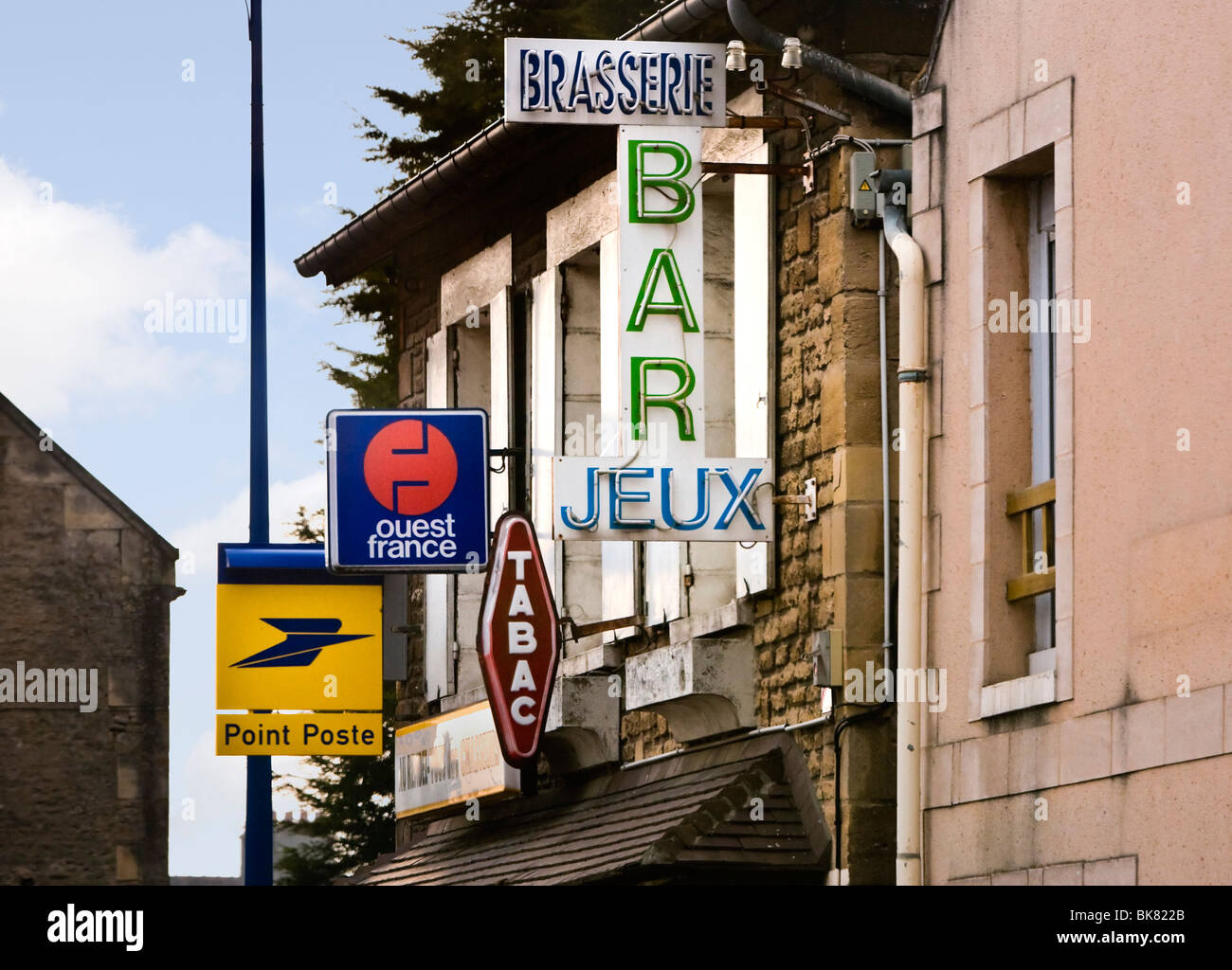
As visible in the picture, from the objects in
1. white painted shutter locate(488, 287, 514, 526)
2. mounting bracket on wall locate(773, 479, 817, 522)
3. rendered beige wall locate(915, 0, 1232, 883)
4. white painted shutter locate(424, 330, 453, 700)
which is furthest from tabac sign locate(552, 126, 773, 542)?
white painted shutter locate(424, 330, 453, 700)

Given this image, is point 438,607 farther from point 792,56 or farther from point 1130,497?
point 1130,497

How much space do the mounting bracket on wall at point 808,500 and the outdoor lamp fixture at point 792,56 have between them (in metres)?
2.34

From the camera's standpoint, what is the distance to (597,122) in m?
14.6

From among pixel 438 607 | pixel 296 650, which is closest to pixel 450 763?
pixel 296 650

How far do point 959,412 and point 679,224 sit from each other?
2.34 m

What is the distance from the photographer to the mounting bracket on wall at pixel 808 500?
1436 cm

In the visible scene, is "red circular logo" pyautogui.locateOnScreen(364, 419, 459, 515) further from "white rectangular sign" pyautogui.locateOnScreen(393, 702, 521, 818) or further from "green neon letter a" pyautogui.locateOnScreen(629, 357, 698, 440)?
"green neon letter a" pyautogui.locateOnScreen(629, 357, 698, 440)

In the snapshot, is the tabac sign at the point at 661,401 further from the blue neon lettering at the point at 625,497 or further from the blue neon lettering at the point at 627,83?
the blue neon lettering at the point at 627,83

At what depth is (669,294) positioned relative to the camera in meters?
14.3

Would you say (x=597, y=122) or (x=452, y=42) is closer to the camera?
(x=597, y=122)

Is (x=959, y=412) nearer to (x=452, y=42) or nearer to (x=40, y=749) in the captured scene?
(x=40, y=749)

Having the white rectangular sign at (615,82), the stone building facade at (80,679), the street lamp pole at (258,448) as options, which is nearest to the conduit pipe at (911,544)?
the white rectangular sign at (615,82)

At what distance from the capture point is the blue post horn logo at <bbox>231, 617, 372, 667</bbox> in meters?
18.6

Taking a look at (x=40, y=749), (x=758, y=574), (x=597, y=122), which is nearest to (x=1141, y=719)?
(x=758, y=574)
